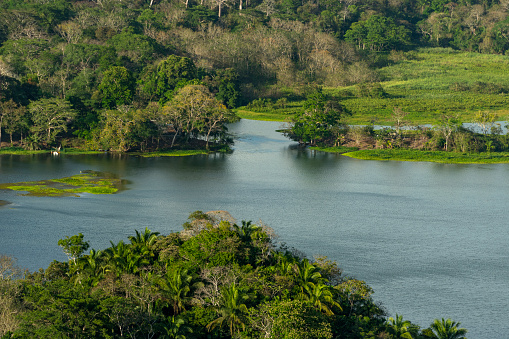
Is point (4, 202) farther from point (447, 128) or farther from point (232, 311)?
point (447, 128)

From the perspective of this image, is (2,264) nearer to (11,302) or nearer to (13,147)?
(11,302)

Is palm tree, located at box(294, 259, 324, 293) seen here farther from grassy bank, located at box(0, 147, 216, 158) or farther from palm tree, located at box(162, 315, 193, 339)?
grassy bank, located at box(0, 147, 216, 158)

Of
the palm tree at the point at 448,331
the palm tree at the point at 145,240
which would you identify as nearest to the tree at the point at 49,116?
the palm tree at the point at 145,240

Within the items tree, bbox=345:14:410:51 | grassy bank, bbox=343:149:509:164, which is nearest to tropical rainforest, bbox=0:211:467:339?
grassy bank, bbox=343:149:509:164

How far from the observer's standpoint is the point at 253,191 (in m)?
74.1

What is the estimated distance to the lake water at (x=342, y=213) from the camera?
46.1m

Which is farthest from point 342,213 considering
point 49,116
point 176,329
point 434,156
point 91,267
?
point 49,116

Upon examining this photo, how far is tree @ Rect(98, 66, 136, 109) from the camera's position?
105m

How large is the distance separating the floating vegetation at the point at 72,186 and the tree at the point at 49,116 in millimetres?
19207

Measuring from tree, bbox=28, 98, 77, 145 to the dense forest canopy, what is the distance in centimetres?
16

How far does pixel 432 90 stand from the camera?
6019 inches

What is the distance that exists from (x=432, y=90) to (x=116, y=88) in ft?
264

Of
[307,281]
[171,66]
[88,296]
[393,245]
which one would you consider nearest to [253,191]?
[393,245]

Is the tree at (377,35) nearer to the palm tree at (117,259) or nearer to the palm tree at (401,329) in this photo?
the palm tree at (117,259)
